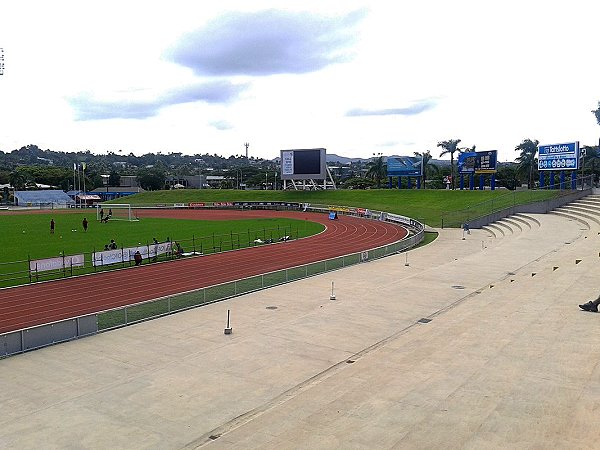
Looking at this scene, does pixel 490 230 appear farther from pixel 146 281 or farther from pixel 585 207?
pixel 146 281

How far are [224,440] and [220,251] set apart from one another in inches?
1212

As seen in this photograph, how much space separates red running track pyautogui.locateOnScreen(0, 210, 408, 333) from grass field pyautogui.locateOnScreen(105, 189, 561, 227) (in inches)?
943

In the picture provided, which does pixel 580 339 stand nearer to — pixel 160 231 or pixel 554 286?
pixel 554 286

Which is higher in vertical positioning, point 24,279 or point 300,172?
point 300,172

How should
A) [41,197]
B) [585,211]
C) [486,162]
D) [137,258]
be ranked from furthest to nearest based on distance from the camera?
[41,197], [486,162], [585,211], [137,258]

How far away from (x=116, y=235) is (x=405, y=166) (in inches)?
2439

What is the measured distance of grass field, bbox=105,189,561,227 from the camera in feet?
225

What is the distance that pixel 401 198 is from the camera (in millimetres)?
91625

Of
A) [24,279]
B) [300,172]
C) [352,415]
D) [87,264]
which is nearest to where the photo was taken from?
[352,415]

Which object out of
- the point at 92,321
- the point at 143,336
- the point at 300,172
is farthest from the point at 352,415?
the point at 300,172

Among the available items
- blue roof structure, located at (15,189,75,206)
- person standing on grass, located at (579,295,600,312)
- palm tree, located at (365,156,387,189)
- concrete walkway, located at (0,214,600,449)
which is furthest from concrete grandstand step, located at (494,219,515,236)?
blue roof structure, located at (15,189,75,206)

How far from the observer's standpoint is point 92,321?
19156 millimetres

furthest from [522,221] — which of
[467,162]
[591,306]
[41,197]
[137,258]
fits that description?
[41,197]

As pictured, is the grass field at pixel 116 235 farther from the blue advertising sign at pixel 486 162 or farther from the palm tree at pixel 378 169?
the palm tree at pixel 378 169
